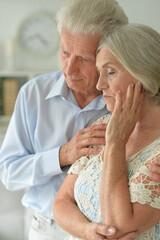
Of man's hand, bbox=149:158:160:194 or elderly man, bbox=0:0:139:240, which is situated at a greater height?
man's hand, bbox=149:158:160:194

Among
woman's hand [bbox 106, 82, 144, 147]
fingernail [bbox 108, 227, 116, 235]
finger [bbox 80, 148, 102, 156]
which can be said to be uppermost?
woman's hand [bbox 106, 82, 144, 147]

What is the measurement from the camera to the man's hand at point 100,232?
124 cm

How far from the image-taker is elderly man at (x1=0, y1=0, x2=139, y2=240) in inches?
63.6

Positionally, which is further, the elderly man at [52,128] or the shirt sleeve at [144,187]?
the elderly man at [52,128]

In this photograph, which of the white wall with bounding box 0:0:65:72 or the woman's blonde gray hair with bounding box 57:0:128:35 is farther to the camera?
the white wall with bounding box 0:0:65:72

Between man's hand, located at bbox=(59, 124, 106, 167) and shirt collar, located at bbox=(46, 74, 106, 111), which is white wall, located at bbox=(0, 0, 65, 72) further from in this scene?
man's hand, located at bbox=(59, 124, 106, 167)

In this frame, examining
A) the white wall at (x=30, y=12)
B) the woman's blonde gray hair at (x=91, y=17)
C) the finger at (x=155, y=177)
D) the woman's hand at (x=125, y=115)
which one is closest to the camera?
the finger at (x=155, y=177)

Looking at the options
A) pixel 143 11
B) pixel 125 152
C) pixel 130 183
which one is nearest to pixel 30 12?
pixel 143 11

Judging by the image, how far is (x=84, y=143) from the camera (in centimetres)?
160

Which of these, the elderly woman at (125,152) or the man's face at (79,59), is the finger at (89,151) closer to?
the elderly woman at (125,152)

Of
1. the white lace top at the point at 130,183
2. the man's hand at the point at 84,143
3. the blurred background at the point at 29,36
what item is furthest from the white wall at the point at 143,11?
the white lace top at the point at 130,183

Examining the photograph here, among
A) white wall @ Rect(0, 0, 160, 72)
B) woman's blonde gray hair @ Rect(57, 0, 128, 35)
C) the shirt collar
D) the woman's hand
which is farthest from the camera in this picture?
white wall @ Rect(0, 0, 160, 72)

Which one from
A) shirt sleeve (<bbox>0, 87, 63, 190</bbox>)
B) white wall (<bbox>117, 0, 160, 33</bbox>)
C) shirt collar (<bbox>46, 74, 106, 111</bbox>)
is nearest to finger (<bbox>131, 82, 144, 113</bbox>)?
shirt collar (<bbox>46, 74, 106, 111</bbox>)

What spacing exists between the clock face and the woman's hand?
3.02m
